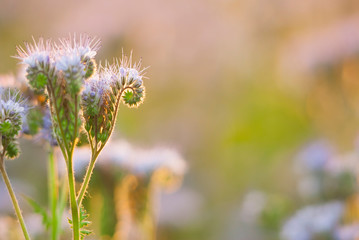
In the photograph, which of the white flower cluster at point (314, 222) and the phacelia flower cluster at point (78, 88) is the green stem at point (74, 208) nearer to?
the phacelia flower cluster at point (78, 88)

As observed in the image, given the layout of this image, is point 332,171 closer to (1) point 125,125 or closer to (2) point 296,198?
(2) point 296,198

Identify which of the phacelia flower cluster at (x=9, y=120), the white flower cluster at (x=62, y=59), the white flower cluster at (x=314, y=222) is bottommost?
the phacelia flower cluster at (x=9, y=120)

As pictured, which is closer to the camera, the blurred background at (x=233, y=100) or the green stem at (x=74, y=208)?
the green stem at (x=74, y=208)

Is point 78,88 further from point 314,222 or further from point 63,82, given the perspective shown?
point 314,222

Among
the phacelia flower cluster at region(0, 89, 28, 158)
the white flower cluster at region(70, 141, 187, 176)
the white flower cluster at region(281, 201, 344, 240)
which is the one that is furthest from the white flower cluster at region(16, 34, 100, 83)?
the white flower cluster at region(281, 201, 344, 240)

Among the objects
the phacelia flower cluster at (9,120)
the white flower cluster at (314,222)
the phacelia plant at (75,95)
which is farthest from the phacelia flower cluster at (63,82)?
the white flower cluster at (314,222)

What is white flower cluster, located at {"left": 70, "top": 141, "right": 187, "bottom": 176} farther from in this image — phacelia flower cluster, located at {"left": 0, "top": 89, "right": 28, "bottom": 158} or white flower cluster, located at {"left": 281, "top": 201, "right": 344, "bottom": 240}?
phacelia flower cluster, located at {"left": 0, "top": 89, "right": 28, "bottom": 158}

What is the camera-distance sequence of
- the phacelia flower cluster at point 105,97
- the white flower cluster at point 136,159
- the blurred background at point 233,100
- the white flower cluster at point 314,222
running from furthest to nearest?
the blurred background at point 233,100, the white flower cluster at point 314,222, the white flower cluster at point 136,159, the phacelia flower cluster at point 105,97
